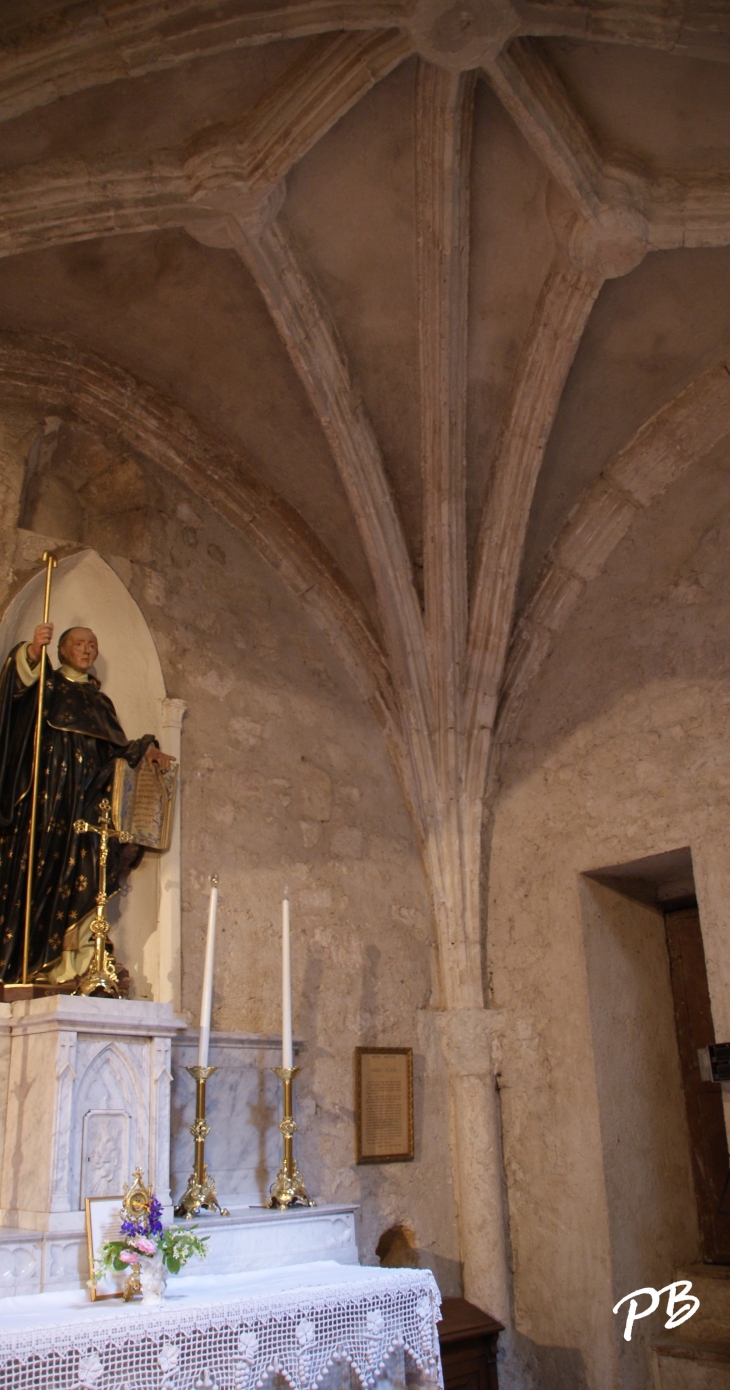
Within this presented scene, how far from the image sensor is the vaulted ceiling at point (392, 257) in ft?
12.9

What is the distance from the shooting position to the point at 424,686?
5.89 m

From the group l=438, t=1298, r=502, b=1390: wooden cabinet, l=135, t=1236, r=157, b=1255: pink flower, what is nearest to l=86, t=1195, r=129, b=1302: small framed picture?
l=135, t=1236, r=157, b=1255: pink flower

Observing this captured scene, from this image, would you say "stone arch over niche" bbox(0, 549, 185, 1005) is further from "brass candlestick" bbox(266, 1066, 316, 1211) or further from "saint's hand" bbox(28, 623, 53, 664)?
"brass candlestick" bbox(266, 1066, 316, 1211)

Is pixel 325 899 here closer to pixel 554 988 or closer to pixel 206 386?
pixel 554 988

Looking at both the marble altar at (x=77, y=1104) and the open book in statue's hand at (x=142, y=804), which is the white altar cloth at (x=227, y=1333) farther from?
the open book in statue's hand at (x=142, y=804)

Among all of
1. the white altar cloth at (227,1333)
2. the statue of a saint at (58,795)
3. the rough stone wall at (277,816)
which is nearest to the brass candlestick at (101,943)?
the statue of a saint at (58,795)

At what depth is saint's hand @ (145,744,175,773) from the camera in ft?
15.4

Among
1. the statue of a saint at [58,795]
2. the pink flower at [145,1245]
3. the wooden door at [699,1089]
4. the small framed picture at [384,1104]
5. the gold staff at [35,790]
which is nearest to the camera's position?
the pink flower at [145,1245]

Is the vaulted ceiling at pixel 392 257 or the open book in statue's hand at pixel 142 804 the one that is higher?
the vaulted ceiling at pixel 392 257

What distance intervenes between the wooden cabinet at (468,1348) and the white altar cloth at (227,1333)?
4.34ft

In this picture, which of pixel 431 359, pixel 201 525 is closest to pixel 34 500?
pixel 201 525

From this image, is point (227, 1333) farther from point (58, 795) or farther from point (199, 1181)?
point (58, 795)

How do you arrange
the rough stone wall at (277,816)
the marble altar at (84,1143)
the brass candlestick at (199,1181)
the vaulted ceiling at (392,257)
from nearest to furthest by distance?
the marble altar at (84,1143) → the brass candlestick at (199,1181) → the vaulted ceiling at (392,257) → the rough stone wall at (277,816)

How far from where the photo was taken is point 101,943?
3.96m
